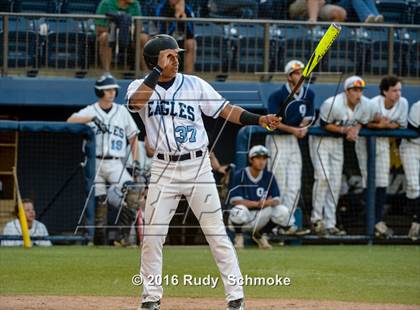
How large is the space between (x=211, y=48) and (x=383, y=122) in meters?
2.81

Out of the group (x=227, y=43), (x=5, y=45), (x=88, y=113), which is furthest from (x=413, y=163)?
(x=5, y=45)

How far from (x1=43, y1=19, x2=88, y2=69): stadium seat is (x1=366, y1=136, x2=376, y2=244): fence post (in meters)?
4.20

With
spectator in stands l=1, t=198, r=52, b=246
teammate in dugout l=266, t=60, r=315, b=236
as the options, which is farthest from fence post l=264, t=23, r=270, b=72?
spectator in stands l=1, t=198, r=52, b=246

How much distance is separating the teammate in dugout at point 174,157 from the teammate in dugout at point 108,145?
5.12 m

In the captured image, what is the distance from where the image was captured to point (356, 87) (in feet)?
42.4

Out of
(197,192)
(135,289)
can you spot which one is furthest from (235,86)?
(197,192)

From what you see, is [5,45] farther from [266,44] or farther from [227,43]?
[266,44]

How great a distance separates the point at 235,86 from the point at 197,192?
715 cm

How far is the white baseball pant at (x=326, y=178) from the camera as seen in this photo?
13.0 m

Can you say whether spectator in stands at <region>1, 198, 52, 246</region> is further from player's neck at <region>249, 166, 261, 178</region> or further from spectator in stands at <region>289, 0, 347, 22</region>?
spectator in stands at <region>289, 0, 347, 22</region>

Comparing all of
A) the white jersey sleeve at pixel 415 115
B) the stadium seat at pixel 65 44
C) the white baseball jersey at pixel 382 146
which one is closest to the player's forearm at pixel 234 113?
the white baseball jersey at pixel 382 146

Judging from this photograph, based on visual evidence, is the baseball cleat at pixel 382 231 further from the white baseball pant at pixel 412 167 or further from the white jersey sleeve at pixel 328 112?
the white jersey sleeve at pixel 328 112

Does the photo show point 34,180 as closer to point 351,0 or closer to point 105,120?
point 105,120

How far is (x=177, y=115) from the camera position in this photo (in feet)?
24.0
